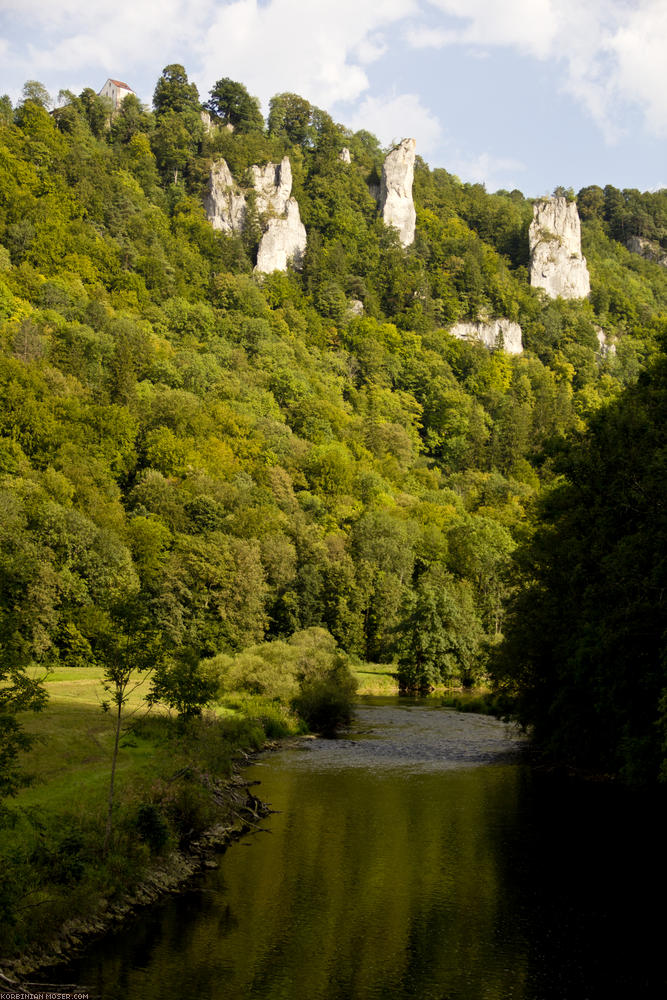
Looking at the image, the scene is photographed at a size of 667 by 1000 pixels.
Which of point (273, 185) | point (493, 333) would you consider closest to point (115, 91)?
point (273, 185)

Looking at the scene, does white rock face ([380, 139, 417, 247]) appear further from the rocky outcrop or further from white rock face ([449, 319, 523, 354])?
white rock face ([449, 319, 523, 354])

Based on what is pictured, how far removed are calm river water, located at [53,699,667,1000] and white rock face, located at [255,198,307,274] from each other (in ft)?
443

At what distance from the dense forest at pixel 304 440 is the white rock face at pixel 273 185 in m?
4.46

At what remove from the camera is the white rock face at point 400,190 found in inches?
7003

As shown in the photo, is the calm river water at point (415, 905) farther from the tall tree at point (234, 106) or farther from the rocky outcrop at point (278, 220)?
the tall tree at point (234, 106)

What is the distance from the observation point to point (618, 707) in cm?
2650

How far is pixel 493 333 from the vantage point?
6531 inches

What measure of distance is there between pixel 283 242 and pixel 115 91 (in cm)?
6221

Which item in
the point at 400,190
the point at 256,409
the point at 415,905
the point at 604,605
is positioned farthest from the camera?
the point at 400,190

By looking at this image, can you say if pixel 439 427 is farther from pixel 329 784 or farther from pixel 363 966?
pixel 363 966

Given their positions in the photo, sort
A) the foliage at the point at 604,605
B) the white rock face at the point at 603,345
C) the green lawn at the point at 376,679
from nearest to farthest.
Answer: the foliage at the point at 604,605
the green lawn at the point at 376,679
the white rock face at the point at 603,345

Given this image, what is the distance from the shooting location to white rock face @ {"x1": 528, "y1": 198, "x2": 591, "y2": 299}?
179 metres

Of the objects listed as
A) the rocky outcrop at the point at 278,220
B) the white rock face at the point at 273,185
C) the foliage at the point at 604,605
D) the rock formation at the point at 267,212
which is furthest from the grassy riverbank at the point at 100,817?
the white rock face at the point at 273,185

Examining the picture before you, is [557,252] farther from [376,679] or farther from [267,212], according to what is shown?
[376,679]
